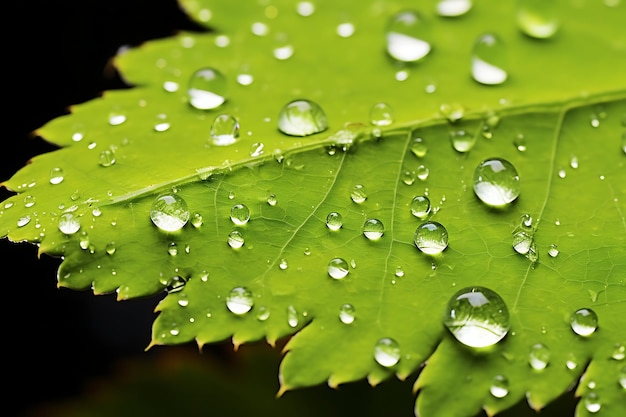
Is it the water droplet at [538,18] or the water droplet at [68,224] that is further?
the water droplet at [538,18]

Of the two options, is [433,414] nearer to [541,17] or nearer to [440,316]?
[440,316]

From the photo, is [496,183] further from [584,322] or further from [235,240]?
[235,240]

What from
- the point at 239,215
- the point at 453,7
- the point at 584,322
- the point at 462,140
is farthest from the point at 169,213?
the point at 453,7

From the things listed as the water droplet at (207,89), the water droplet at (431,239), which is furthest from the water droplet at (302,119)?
the water droplet at (431,239)

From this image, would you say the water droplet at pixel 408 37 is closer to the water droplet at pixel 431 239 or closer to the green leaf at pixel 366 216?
the green leaf at pixel 366 216

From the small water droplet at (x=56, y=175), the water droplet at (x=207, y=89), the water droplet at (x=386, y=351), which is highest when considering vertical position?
the small water droplet at (x=56, y=175)

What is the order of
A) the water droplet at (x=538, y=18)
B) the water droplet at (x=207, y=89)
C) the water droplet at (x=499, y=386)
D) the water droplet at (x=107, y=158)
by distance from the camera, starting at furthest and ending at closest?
the water droplet at (x=538, y=18), the water droplet at (x=207, y=89), the water droplet at (x=107, y=158), the water droplet at (x=499, y=386)

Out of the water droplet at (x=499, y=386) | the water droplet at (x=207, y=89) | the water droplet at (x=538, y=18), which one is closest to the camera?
the water droplet at (x=499, y=386)

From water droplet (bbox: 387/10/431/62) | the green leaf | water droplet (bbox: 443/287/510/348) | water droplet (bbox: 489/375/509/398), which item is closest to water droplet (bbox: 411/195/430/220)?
the green leaf
